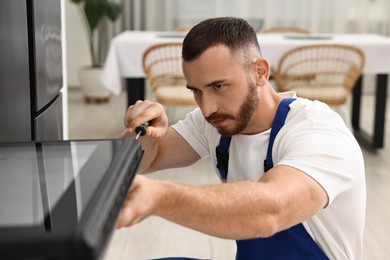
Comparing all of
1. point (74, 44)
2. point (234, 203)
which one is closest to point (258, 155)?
point (234, 203)

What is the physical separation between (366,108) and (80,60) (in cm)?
297

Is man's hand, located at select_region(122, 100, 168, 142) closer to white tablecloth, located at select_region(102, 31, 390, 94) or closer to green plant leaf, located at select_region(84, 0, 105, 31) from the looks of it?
white tablecloth, located at select_region(102, 31, 390, 94)

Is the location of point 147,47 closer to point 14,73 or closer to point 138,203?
point 14,73

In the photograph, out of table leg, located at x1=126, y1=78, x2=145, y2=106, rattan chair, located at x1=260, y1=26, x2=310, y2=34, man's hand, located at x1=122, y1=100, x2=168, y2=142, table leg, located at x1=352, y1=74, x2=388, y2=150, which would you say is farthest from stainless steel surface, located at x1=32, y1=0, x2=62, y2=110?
rattan chair, located at x1=260, y1=26, x2=310, y2=34

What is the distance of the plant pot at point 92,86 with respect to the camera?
6105 millimetres

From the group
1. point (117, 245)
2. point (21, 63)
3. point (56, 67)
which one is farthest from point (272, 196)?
point (117, 245)

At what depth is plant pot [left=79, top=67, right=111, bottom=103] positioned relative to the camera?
6105 mm

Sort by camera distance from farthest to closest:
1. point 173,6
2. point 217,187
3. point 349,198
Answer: point 173,6, point 349,198, point 217,187

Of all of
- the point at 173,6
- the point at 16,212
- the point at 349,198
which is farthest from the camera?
the point at 173,6

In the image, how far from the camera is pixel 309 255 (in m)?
1.44

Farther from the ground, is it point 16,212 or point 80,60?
point 16,212

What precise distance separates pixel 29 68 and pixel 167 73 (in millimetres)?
2758

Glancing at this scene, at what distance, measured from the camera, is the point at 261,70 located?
4.71 ft

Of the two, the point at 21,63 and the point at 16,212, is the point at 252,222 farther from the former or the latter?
the point at 21,63
